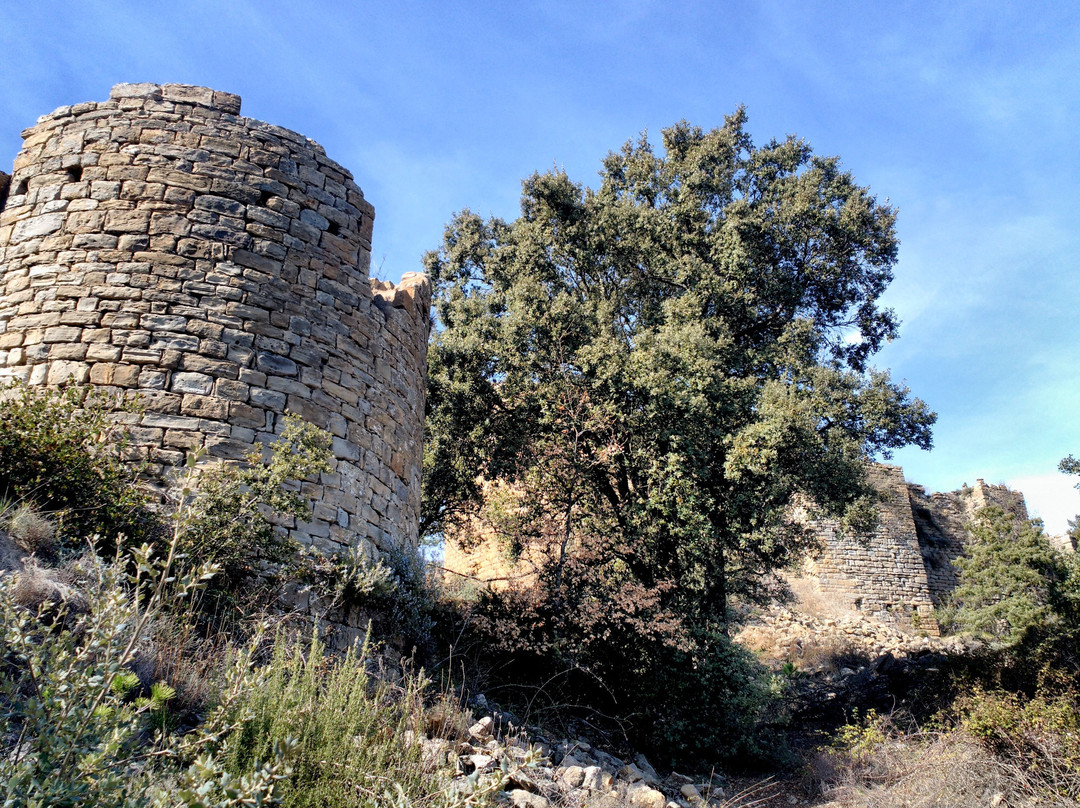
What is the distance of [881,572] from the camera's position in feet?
63.4

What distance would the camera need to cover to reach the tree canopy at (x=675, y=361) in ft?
32.7

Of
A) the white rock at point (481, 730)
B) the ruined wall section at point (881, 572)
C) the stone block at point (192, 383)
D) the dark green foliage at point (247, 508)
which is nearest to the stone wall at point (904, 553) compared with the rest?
the ruined wall section at point (881, 572)

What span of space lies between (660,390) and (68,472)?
663 centimetres

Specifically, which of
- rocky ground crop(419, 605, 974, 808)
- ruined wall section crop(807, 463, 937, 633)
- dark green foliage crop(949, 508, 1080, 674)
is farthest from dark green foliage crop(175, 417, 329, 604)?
ruined wall section crop(807, 463, 937, 633)

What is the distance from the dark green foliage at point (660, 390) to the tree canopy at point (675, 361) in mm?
35

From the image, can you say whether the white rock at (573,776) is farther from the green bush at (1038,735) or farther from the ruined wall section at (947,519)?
the ruined wall section at (947,519)

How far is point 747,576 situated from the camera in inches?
432

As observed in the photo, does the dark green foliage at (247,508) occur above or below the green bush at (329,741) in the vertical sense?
above

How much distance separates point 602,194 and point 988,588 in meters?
8.80

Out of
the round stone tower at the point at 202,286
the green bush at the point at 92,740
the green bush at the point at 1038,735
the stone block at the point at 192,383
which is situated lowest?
the green bush at the point at 92,740

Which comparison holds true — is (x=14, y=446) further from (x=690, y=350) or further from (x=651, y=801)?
(x=690, y=350)

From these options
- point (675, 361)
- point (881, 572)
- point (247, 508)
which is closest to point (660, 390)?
point (675, 361)

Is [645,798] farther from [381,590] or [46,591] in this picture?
[46,591]

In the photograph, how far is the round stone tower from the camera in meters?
6.09
